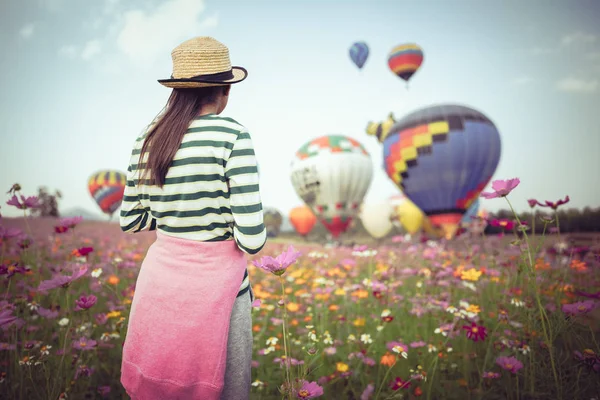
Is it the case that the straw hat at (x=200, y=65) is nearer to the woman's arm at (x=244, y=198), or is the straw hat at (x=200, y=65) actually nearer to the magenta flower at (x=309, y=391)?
the woman's arm at (x=244, y=198)

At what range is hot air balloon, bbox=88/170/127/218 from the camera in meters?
19.0

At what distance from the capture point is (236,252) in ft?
3.68

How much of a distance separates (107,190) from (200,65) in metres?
20.8

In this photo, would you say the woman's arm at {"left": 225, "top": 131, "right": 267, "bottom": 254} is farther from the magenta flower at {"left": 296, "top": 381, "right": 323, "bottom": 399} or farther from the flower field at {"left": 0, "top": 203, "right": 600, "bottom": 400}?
the magenta flower at {"left": 296, "top": 381, "right": 323, "bottom": 399}

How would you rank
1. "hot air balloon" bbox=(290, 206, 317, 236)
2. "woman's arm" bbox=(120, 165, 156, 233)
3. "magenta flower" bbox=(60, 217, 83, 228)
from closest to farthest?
"woman's arm" bbox=(120, 165, 156, 233) → "magenta flower" bbox=(60, 217, 83, 228) → "hot air balloon" bbox=(290, 206, 317, 236)

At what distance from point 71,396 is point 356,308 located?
7.10 ft

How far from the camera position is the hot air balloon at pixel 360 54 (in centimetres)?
1794

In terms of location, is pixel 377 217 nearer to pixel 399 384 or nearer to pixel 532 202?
pixel 532 202

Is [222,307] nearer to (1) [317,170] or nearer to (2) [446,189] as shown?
(2) [446,189]

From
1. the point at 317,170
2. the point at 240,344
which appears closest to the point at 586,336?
the point at 240,344

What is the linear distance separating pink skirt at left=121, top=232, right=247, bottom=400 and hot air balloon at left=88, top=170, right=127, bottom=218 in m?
20.3

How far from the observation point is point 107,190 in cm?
1891

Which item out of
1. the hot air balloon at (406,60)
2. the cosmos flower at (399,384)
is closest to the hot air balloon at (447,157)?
the hot air balloon at (406,60)

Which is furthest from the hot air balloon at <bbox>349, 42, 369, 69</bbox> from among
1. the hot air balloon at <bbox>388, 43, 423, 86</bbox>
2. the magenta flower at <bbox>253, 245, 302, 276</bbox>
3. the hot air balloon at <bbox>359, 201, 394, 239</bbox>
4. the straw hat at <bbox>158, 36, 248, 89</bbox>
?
the magenta flower at <bbox>253, 245, 302, 276</bbox>
